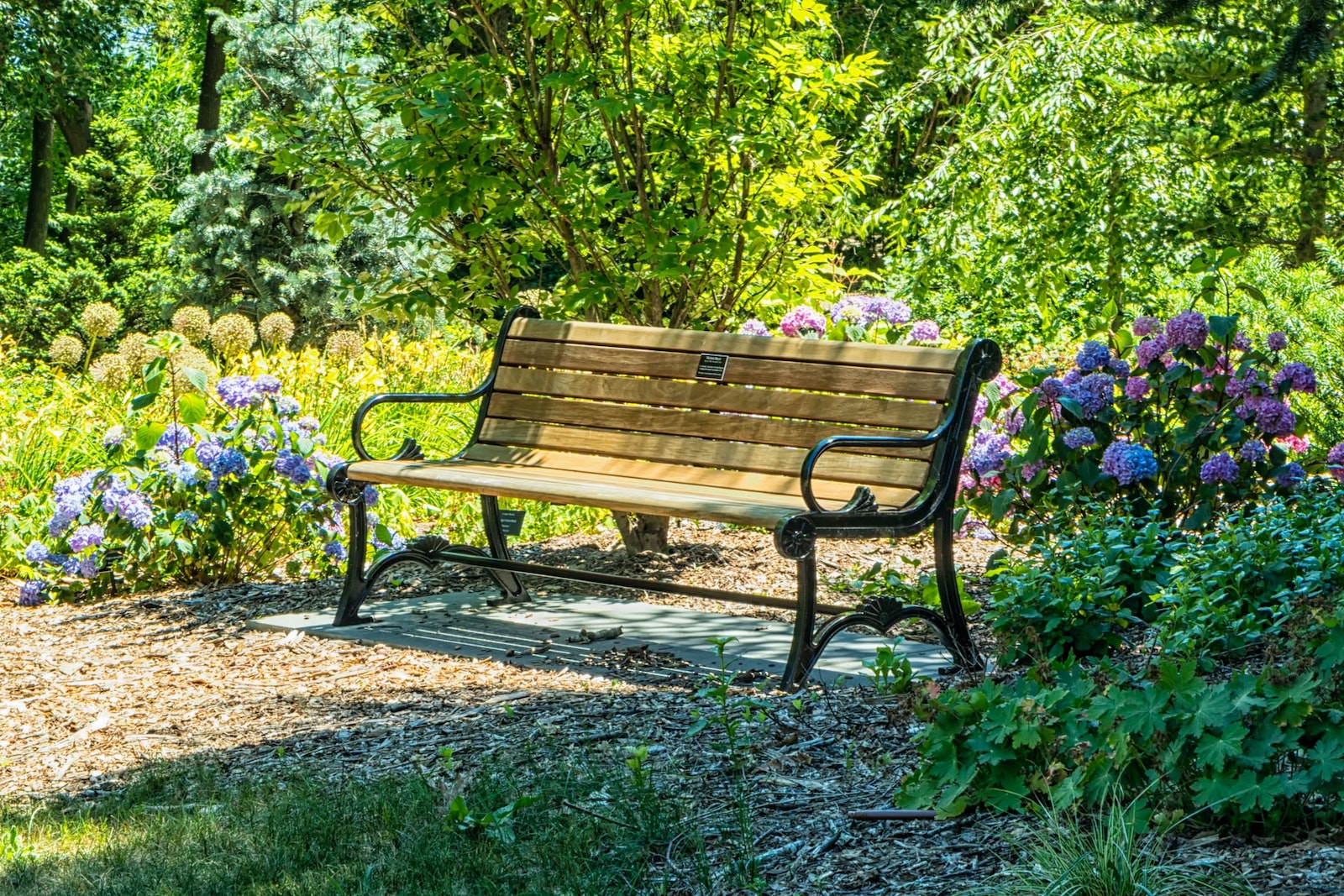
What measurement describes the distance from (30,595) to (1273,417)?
497 centimetres

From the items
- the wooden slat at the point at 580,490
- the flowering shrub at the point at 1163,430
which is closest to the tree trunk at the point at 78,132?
the wooden slat at the point at 580,490

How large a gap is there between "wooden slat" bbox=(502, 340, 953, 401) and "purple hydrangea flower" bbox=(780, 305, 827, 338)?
1.11 meters

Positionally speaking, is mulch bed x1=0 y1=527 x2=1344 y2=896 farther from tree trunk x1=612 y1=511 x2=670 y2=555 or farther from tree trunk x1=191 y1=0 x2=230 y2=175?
tree trunk x1=191 y1=0 x2=230 y2=175

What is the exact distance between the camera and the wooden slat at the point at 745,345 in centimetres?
446

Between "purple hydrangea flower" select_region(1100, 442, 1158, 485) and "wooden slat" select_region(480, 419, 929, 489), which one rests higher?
"purple hydrangea flower" select_region(1100, 442, 1158, 485)

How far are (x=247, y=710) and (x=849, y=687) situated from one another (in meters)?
1.78

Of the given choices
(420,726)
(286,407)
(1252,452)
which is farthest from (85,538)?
(1252,452)

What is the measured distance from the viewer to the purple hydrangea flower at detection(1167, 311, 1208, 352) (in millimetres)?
4789

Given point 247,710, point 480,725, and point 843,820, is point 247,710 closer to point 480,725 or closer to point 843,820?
point 480,725

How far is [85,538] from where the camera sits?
5.65 metres

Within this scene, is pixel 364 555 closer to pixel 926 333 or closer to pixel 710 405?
pixel 710 405

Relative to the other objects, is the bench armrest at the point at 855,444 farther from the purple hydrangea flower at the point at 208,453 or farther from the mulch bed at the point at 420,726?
the purple hydrangea flower at the point at 208,453

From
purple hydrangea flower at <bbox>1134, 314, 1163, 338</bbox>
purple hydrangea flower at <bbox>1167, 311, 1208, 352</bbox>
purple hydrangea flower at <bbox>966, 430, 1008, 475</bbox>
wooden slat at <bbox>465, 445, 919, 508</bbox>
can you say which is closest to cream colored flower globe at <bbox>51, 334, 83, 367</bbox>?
wooden slat at <bbox>465, 445, 919, 508</bbox>

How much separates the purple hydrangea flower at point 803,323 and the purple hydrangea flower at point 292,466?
7.21 ft
